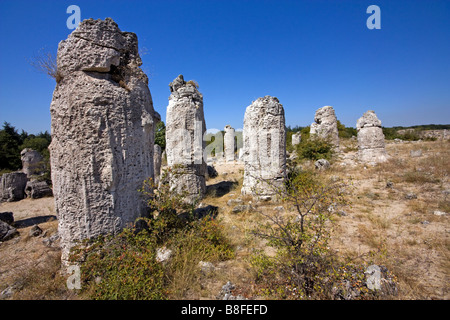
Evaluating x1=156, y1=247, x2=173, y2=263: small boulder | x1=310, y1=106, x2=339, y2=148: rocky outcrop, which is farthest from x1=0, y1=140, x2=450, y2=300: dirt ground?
x1=310, y1=106, x2=339, y2=148: rocky outcrop

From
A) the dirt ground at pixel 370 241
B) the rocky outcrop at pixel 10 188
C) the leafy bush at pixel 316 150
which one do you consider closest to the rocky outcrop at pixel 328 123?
the leafy bush at pixel 316 150

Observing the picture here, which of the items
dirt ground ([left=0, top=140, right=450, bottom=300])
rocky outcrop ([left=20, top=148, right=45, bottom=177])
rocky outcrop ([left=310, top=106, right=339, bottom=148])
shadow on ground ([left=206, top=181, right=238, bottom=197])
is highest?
rocky outcrop ([left=310, top=106, right=339, bottom=148])

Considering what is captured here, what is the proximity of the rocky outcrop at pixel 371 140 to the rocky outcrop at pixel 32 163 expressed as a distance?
1700 centimetres

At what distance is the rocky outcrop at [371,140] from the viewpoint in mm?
9617

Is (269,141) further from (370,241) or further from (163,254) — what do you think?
(163,254)

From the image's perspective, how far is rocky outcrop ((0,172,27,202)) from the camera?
8.07 metres

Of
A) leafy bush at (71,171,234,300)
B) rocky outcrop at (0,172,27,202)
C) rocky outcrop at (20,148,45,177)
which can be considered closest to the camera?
leafy bush at (71,171,234,300)

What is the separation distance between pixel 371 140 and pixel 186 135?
8911 mm

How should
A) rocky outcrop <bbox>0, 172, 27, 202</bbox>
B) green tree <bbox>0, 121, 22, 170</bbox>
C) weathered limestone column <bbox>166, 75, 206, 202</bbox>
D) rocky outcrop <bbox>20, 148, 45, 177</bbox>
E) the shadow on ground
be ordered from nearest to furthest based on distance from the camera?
weathered limestone column <bbox>166, 75, 206, 202</bbox> < the shadow on ground < rocky outcrop <bbox>0, 172, 27, 202</bbox> < rocky outcrop <bbox>20, 148, 45, 177</bbox> < green tree <bbox>0, 121, 22, 170</bbox>

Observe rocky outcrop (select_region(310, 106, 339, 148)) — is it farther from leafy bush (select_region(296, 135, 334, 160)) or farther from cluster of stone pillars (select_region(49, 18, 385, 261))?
cluster of stone pillars (select_region(49, 18, 385, 261))

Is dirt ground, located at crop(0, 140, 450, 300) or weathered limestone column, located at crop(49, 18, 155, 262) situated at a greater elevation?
weathered limestone column, located at crop(49, 18, 155, 262)

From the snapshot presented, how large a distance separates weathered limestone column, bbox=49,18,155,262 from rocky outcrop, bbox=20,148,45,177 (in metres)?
11.7

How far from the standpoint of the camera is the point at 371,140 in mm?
9719
